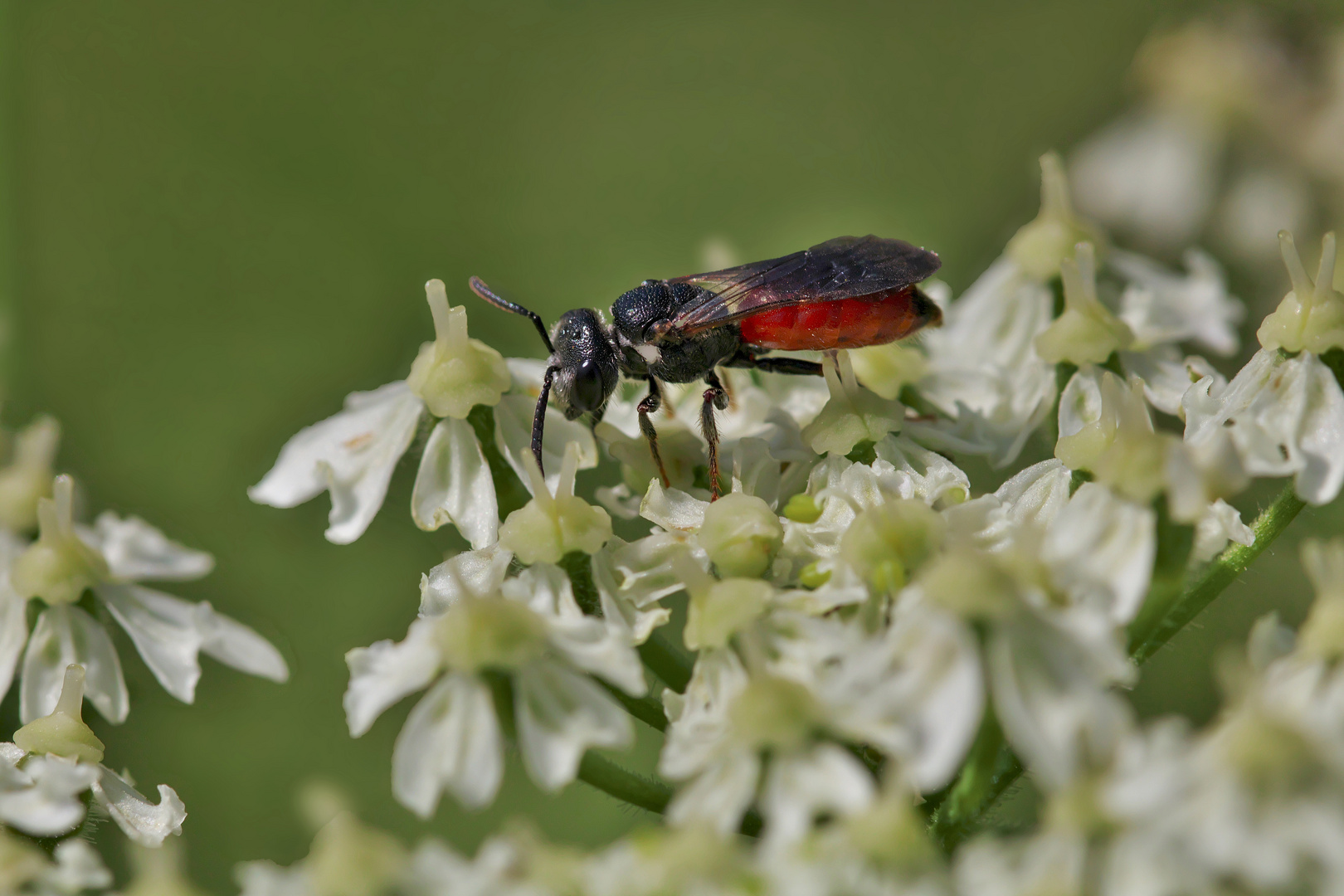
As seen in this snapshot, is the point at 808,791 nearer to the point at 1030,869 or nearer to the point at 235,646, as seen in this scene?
the point at 1030,869

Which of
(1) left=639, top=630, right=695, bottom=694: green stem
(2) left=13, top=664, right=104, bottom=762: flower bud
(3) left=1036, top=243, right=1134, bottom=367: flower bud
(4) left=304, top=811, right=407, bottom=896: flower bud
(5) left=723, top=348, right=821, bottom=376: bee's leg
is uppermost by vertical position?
(3) left=1036, top=243, right=1134, bottom=367: flower bud

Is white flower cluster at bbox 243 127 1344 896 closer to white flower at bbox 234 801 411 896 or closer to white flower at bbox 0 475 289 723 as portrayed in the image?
white flower at bbox 234 801 411 896

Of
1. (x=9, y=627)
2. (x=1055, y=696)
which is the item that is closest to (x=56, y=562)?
(x=9, y=627)

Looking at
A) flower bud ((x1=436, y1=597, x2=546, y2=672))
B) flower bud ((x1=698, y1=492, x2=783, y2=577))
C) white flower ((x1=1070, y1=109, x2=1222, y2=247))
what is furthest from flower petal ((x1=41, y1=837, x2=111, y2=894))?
white flower ((x1=1070, y1=109, x2=1222, y2=247))

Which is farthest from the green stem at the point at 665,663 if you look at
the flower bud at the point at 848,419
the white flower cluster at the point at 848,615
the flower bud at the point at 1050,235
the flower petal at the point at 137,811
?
the flower bud at the point at 1050,235

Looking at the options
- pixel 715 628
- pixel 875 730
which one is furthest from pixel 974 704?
pixel 715 628

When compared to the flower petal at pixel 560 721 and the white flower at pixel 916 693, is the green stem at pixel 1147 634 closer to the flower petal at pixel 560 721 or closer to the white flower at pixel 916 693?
the white flower at pixel 916 693
